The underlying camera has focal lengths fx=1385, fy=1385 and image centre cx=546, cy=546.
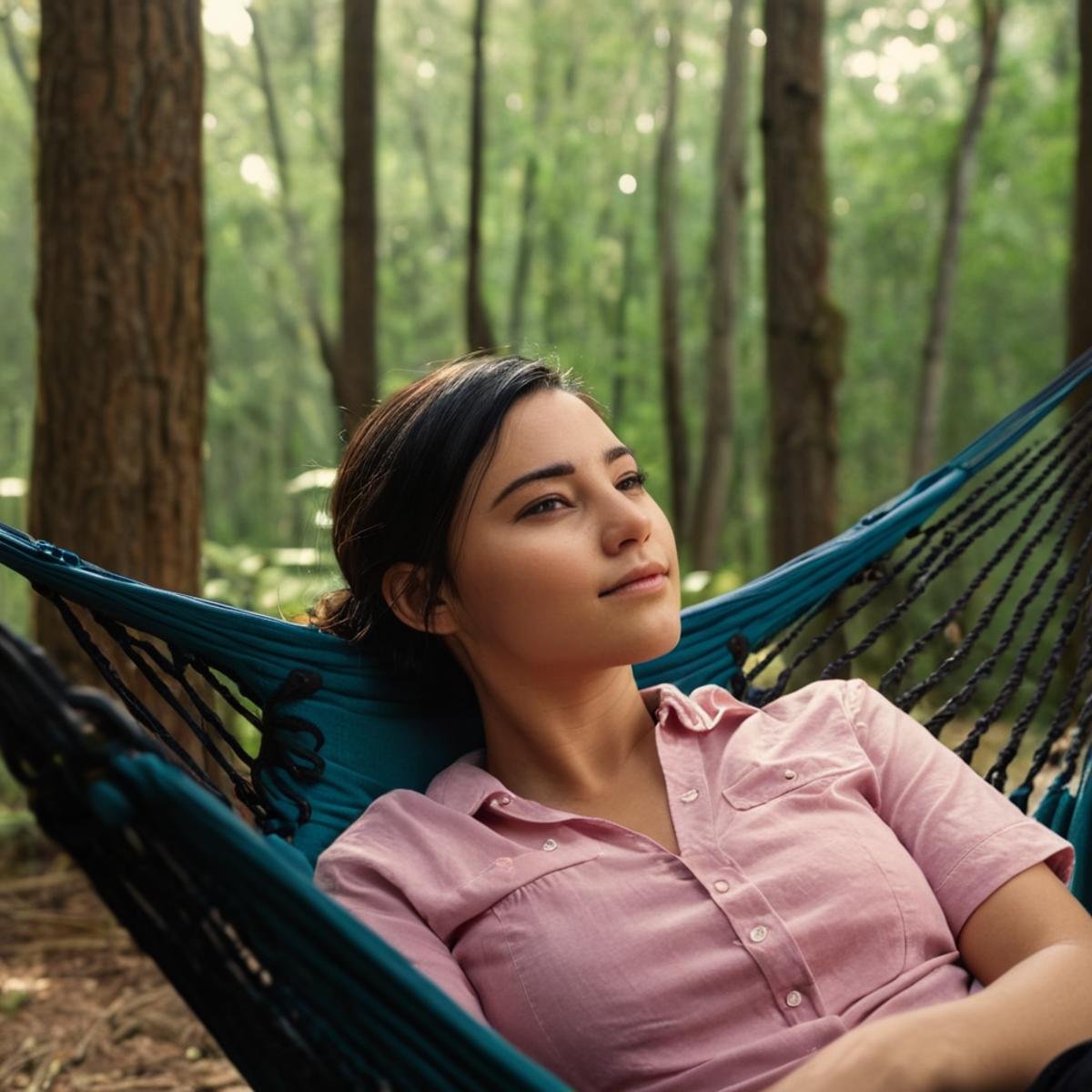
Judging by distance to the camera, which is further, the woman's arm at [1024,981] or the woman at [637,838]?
the woman at [637,838]

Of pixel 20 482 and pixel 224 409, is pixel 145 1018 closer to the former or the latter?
pixel 20 482

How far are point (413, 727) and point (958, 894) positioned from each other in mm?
627

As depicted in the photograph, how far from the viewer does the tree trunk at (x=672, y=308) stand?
9398mm

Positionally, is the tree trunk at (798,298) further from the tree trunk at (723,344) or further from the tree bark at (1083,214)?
the tree trunk at (723,344)

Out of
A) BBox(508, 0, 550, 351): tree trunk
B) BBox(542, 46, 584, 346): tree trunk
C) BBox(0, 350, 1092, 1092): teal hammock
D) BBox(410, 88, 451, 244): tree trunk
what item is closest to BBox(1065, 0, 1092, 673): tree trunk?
BBox(0, 350, 1092, 1092): teal hammock

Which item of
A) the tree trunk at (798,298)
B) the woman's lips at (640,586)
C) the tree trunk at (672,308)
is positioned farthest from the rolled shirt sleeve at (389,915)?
the tree trunk at (672,308)

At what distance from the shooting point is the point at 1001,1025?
3.43ft

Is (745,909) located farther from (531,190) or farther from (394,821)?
(531,190)

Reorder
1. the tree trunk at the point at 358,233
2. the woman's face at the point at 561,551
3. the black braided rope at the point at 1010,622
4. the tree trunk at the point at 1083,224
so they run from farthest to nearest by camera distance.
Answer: the tree trunk at the point at 358,233 → the tree trunk at the point at 1083,224 → the black braided rope at the point at 1010,622 → the woman's face at the point at 561,551

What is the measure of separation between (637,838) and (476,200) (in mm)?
6024

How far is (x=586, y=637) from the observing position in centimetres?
127

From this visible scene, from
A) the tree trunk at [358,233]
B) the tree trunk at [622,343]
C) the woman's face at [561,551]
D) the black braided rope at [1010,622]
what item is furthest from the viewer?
the tree trunk at [622,343]

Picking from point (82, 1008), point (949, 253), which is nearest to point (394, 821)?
point (82, 1008)

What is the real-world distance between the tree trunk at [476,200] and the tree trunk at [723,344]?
196 centimetres
